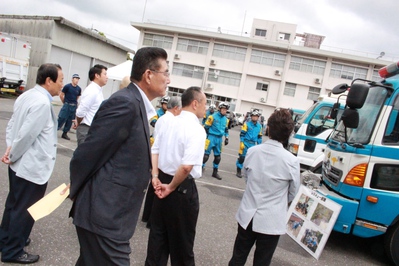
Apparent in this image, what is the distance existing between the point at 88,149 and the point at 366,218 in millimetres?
3654

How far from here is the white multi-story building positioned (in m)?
31.1

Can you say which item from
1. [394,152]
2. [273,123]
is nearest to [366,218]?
[394,152]

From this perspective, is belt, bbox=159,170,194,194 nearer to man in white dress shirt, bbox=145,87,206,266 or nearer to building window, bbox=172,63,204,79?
man in white dress shirt, bbox=145,87,206,266

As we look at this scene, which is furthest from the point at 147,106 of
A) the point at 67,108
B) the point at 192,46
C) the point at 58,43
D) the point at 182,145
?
the point at 192,46

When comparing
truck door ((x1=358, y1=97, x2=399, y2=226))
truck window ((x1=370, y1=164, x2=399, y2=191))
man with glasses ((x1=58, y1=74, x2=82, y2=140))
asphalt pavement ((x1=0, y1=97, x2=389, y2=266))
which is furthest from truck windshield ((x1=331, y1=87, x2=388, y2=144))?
man with glasses ((x1=58, y1=74, x2=82, y2=140))

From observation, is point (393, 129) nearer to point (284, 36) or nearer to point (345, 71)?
point (345, 71)

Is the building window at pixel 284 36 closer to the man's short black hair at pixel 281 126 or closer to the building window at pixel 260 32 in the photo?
the building window at pixel 260 32

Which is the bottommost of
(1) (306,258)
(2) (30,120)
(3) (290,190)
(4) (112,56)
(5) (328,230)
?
(1) (306,258)

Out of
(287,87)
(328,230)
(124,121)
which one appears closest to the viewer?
(124,121)

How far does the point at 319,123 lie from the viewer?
7.65 m

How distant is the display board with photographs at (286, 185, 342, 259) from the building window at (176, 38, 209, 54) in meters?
31.3

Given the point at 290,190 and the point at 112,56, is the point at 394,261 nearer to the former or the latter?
the point at 290,190

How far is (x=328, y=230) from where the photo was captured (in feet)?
11.1

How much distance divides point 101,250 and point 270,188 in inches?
58.2
